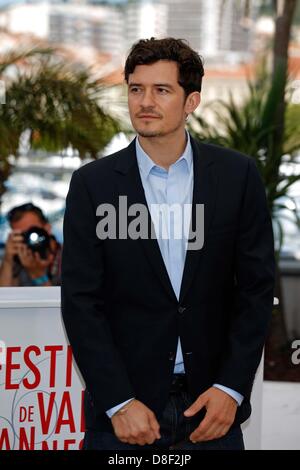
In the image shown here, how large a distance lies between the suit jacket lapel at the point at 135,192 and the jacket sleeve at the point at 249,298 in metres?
0.18

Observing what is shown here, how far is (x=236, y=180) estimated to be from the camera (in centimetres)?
196

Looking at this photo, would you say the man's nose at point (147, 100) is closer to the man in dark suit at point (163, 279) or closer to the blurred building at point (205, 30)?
the man in dark suit at point (163, 279)

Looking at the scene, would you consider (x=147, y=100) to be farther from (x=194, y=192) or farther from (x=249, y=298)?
(x=249, y=298)

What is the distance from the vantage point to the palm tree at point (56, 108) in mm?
5227

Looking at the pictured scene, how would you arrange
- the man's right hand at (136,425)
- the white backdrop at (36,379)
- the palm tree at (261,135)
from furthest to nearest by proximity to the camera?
the palm tree at (261,135) → the white backdrop at (36,379) → the man's right hand at (136,425)

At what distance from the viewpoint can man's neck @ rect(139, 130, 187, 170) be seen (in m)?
1.94

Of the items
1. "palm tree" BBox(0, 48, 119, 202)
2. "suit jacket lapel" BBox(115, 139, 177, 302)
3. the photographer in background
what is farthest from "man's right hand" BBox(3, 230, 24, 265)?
"suit jacket lapel" BBox(115, 139, 177, 302)

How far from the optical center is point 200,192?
6.32 ft

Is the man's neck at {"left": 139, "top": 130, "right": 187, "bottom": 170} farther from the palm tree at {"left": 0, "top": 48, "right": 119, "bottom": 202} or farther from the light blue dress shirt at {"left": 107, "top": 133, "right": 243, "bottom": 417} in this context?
the palm tree at {"left": 0, "top": 48, "right": 119, "bottom": 202}

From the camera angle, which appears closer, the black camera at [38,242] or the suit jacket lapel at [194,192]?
the suit jacket lapel at [194,192]

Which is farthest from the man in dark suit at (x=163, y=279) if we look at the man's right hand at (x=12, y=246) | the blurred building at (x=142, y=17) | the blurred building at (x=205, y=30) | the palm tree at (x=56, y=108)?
the blurred building at (x=205, y=30)

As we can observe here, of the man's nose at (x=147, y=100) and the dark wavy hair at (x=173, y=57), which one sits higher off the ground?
the dark wavy hair at (x=173, y=57)

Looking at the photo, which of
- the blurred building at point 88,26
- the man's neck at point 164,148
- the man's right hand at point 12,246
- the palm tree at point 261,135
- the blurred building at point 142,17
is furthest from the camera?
the blurred building at point 88,26

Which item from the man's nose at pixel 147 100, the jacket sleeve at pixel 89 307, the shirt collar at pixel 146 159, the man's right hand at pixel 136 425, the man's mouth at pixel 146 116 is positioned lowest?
the man's right hand at pixel 136 425
